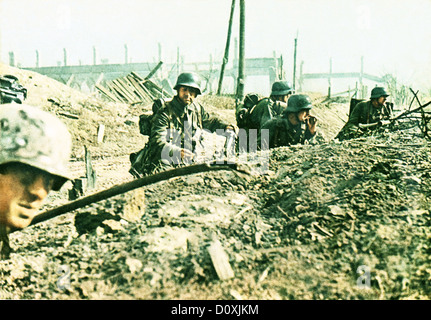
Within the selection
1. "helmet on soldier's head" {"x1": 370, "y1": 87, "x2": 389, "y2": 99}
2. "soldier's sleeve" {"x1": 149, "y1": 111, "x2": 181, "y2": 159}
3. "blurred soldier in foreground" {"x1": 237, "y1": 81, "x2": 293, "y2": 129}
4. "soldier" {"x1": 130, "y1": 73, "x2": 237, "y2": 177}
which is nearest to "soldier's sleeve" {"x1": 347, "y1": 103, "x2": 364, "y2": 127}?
"helmet on soldier's head" {"x1": 370, "y1": 87, "x2": 389, "y2": 99}

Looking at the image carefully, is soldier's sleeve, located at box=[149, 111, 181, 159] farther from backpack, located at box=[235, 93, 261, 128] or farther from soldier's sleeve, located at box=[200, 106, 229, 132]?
backpack, located at box=[235, 93, 261, 128]

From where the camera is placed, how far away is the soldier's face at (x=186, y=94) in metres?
5.38

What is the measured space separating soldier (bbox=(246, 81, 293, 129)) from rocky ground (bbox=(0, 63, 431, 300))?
106 inches

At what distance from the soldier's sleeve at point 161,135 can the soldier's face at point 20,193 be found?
3071 millimetres

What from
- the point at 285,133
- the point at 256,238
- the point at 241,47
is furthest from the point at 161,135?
the point at 241,47

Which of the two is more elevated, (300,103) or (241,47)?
(241,47)

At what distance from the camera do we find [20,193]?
190 cm

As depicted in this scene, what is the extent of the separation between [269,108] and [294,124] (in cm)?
95

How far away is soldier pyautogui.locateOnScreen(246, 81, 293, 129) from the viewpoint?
6.77 m

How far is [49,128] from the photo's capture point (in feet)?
6.04

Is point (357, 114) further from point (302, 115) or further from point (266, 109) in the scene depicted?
point (302, 115)

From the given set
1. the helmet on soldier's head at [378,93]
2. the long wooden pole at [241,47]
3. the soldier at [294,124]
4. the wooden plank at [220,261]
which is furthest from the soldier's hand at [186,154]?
the long wooden pole at [241,47]

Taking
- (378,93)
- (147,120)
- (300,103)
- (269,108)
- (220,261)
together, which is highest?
(378,93)

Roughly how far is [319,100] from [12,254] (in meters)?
16.7
